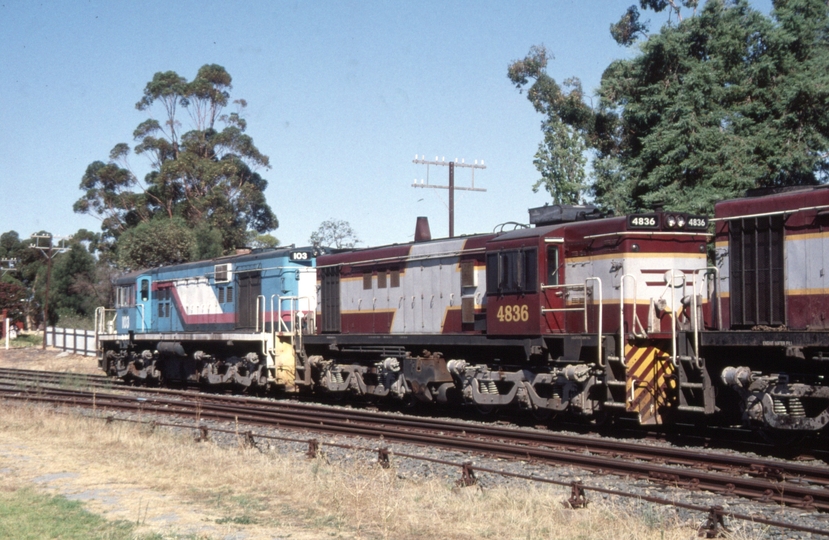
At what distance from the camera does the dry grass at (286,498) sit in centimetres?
827

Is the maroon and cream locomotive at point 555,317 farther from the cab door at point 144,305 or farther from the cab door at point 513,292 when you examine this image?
the cab door at point 144,305

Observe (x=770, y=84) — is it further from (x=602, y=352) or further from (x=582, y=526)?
(x=582, y=526)

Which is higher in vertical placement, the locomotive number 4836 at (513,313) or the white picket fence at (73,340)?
the locomotive number 4836 at (513,313)

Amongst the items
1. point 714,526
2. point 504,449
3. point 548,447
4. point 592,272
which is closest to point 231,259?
point 592,272

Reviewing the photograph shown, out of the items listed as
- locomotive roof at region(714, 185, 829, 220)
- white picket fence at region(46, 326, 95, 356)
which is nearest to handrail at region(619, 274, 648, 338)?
locomotive roof at region(714, 185, 829, 220)

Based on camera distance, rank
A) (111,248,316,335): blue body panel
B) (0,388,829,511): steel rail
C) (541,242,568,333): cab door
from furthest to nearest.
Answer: (111,248,316,335): blue body panel → (541,242,568,333): cab door → (0,388,829,511): steel rail

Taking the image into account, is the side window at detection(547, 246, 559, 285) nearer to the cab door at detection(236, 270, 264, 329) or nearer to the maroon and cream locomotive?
the maroon and cream locomotive

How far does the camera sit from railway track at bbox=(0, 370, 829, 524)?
9.61 m

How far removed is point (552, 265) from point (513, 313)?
1.15 meters

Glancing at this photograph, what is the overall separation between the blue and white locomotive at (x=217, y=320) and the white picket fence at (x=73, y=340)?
1783 cm

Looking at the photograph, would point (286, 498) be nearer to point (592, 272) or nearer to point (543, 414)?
point (543, 414)

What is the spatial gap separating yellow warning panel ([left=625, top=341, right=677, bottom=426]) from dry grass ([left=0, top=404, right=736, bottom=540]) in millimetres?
4577

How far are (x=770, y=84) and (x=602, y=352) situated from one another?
1488 cm

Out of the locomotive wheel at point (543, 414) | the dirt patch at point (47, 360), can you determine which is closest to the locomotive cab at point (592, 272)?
the locomotive wheel at point (543, 414)
